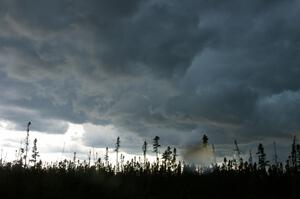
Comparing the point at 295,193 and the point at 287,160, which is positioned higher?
the point at 287,160

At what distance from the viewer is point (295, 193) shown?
11203 mm

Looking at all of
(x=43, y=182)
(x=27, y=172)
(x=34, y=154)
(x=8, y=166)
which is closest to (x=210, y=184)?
(x=43, y=182)

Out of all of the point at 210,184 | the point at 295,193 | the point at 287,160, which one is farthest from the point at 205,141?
the point at 295,193

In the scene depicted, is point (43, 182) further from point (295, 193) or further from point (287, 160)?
point (287, 160)

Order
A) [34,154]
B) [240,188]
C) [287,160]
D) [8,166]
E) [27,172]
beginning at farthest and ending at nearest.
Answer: [34,154], [287,160], [8,166], [27,172], [240,188]

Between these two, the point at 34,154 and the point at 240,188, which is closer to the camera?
the point at 240,188

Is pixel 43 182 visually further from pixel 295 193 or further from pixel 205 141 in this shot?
pixel 205 141

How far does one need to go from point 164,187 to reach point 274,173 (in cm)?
404

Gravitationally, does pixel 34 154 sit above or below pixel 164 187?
above

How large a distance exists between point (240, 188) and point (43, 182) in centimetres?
592

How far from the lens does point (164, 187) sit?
1214cm

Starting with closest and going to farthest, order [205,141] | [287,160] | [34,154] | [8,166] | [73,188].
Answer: [73,188]
[8,166]
[287,160]
[205,141]
[34,154]

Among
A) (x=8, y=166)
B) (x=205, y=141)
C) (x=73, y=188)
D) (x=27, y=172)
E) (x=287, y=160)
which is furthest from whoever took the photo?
(x=205, y=141)

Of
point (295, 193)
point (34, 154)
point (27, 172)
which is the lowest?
point (295, 193)
